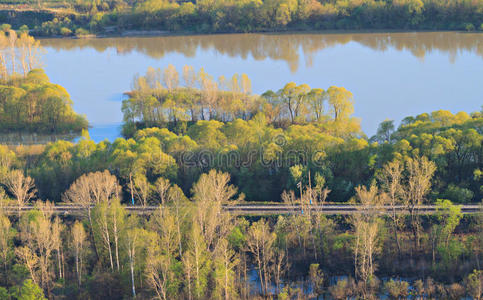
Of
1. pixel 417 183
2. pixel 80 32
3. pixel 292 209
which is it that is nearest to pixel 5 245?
pixel 292 209

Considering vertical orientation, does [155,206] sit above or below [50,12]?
below

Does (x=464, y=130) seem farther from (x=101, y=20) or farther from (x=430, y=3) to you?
(x=101, y=20)

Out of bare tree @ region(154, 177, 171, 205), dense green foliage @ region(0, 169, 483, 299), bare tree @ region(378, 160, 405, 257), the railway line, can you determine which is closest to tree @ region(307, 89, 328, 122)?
bare tree @ region(378, 160, 405, 257)

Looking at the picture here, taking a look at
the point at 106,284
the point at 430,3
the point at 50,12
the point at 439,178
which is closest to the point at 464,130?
the point at 439,178

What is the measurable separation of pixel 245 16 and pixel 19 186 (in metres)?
44.9

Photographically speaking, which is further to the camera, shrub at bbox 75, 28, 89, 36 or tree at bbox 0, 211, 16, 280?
shrub at bbox 75, 28, 89, 36

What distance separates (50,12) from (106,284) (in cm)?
6044

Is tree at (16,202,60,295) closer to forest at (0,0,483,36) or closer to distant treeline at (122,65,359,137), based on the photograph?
distant treeline at (122,65,359,137)

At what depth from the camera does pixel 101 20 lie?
70125mm

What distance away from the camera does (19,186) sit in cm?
2402

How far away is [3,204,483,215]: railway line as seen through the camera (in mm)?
22219

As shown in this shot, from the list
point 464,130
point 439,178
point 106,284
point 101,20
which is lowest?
point 106,284

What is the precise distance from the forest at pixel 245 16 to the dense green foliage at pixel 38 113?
99.6ft

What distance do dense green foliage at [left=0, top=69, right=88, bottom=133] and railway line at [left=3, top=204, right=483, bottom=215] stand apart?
13499 millimetres
